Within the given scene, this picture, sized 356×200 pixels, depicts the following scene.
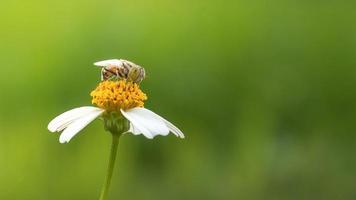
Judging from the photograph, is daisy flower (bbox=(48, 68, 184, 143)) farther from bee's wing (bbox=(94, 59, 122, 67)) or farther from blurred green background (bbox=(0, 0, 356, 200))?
blurred green background (bbox=(0, 0, 356, 200))

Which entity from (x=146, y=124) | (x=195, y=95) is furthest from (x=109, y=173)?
(x=195, y=95)

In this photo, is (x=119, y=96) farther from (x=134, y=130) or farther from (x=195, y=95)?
(x=195, y=95)

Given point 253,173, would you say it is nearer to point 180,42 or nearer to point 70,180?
point 70,180

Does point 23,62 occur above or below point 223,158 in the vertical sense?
above

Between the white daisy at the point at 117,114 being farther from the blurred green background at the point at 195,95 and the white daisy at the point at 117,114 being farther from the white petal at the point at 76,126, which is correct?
the blurred green background at the point at 195,95

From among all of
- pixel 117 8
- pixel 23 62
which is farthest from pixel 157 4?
pixel 23 62

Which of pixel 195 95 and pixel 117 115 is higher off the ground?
pixel 195 95
